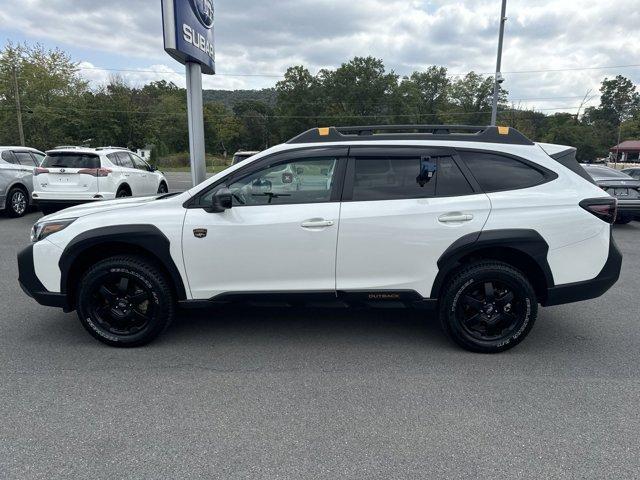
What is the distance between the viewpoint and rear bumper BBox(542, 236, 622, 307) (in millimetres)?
3625

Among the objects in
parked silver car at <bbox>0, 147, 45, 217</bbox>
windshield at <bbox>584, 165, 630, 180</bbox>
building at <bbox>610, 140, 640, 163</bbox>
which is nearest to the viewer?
windshield at <bbox>584, 165, 630, 180</bbox>

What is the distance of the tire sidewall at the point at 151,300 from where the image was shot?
3.63m

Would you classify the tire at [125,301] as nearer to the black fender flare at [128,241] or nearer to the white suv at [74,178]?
the black fender flare at [128,241]

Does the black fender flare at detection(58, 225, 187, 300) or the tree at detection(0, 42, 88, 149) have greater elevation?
the tree at detection(0, 42, 88, 149)

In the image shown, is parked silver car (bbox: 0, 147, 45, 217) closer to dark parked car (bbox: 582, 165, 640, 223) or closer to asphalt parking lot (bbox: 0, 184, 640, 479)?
asphalt parking lot (bbox: 0, 184, 640, 479)

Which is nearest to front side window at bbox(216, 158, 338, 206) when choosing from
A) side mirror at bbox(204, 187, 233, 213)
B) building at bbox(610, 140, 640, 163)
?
side mirror at bbox(204, 187, 233, 213)

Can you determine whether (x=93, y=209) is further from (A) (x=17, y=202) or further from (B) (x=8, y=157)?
(B) (x=8, y=157)

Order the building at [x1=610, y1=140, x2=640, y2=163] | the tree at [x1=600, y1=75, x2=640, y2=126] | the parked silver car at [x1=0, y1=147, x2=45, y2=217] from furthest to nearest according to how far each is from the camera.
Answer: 1. the tree at [x1=600, y1=75, x2=640, y2=126]
2. the building at [x1=610, y1=140, x2=640, y2=163]
3. the parked silver car at [x1=0, y1=147, x2=45, y2=217]

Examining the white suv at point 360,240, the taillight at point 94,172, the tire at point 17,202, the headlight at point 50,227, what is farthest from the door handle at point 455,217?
the tire at point 17,202

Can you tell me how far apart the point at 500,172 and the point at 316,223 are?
62.4 inches

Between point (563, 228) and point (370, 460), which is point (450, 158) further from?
point (370, 460)

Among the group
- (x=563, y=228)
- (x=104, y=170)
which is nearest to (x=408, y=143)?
(x=563, y=228)

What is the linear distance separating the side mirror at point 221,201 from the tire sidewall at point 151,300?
2.51 feet

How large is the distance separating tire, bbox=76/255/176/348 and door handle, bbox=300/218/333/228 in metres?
1.28
